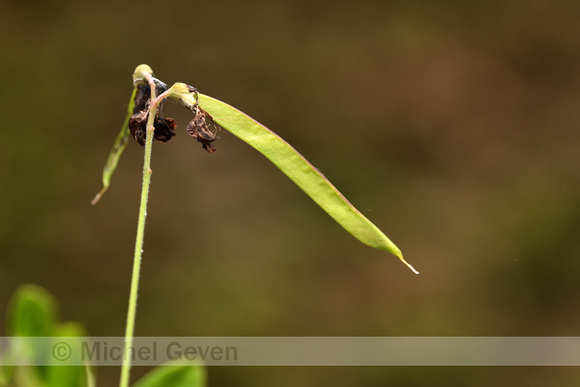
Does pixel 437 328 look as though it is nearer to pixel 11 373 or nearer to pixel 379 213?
pixel 379 213

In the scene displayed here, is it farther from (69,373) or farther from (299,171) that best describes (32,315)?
(299,171)

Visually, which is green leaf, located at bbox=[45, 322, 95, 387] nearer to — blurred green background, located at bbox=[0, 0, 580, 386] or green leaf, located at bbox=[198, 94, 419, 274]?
green leaf, located at bbox=[198, 94, 419, 274]

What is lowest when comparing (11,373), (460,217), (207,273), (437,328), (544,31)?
(11,373)

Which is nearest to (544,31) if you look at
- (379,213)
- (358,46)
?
(358,46)

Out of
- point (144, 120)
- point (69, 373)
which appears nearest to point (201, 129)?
point (144, 120)

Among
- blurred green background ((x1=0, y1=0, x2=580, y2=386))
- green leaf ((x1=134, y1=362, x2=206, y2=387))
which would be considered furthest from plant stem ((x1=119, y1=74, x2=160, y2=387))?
blurred green background ((x1=0, y1=0, x2=580, y2=386))

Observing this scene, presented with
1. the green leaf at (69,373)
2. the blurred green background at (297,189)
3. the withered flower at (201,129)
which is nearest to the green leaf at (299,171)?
the withered flower at (201,129)
